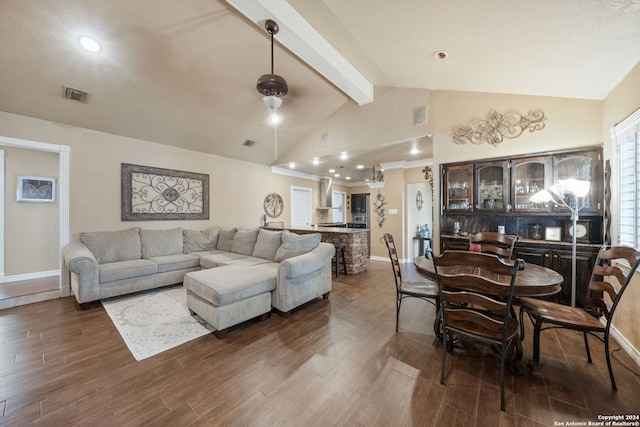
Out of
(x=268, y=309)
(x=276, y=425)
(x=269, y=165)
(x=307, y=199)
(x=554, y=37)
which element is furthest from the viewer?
(x=307, y=199)

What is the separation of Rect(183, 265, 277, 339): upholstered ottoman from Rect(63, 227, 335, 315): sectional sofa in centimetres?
13

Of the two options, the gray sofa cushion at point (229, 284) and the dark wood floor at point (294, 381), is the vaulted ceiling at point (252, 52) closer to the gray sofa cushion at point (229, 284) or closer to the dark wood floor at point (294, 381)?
the dark wood floor at point (294, 381)

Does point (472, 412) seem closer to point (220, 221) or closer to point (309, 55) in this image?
point (309, 55)

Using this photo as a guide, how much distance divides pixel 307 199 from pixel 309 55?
532 cm

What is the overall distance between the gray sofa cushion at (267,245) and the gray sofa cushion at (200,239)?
1.36 m

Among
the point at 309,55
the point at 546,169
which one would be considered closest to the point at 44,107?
the point at 309,55

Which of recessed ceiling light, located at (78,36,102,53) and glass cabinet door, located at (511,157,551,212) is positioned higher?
recessed ceiling light, located at (78,36,102,53)

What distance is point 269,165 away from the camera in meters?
6.79

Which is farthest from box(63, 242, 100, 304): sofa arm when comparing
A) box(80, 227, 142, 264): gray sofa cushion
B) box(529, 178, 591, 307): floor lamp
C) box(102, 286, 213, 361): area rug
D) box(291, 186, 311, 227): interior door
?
box(529, 178, 591, 307): floor lamp

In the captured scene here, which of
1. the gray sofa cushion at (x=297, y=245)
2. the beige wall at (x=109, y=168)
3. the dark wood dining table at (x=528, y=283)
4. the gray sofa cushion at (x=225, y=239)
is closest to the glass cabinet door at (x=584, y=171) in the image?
the dark wood dining table at (x=528, y=283)

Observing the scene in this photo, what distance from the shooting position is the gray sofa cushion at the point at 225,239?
513 cm

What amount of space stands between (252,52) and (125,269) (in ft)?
11.7

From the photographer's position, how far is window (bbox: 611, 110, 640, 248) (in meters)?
2.25

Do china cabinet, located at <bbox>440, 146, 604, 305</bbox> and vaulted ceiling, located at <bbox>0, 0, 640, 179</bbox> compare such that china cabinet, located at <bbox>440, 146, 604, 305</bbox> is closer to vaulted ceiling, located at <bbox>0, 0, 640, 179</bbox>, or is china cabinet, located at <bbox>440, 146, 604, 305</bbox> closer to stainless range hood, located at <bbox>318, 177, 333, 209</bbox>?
vaulted ceiling, located at <bbox>0, 0, 640, 179</bbox>
